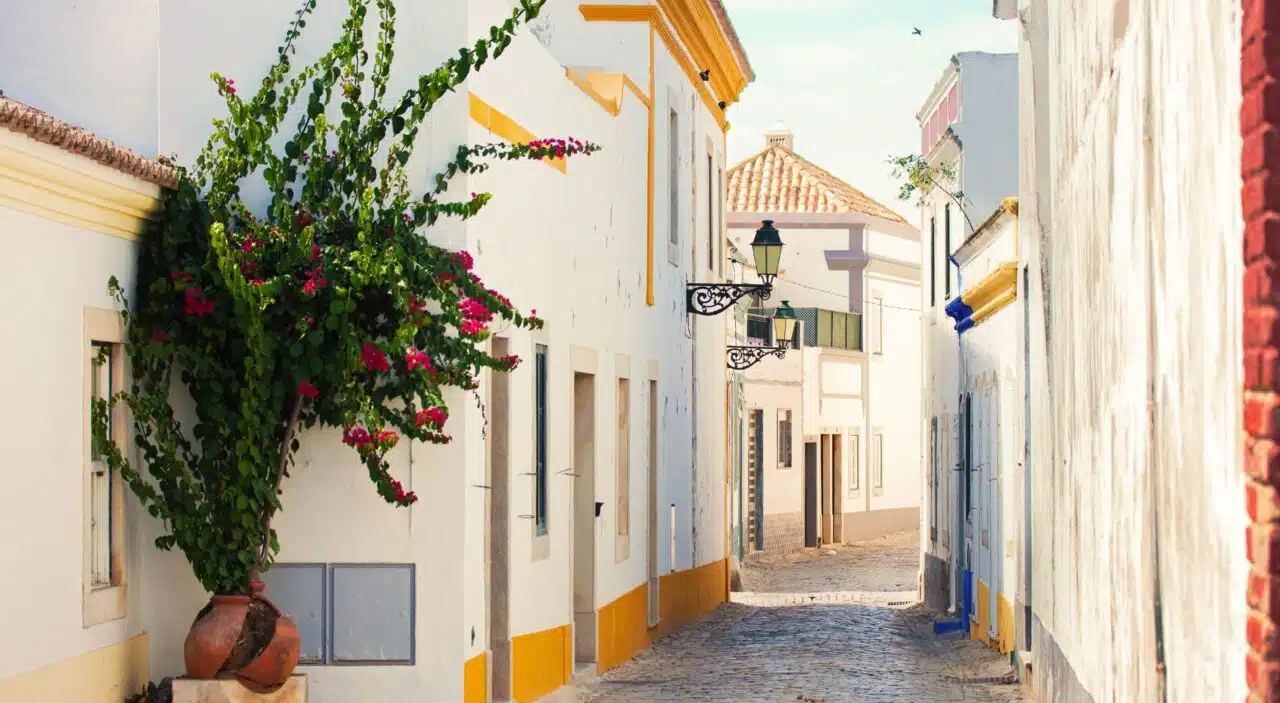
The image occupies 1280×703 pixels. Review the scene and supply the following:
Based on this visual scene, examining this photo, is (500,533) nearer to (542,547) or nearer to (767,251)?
(542,547)

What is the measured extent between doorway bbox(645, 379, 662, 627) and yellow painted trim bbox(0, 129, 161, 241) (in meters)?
9.18

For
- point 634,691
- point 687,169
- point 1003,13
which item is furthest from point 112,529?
point 687,169

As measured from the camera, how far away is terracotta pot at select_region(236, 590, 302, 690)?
32.5ft

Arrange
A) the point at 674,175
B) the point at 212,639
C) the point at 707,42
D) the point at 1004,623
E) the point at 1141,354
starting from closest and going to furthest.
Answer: the point at 1141,354 → the point at 212,639 → the point at 1004,623 → the point at 674,175 → the point at 707,42

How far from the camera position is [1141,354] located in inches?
265

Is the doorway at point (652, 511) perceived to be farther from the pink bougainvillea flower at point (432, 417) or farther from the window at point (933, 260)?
the pink bougainvillea flower at point (432, 417)

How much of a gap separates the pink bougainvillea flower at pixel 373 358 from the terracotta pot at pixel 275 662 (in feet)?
4.39

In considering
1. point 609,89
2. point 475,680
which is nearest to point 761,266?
point 609,89

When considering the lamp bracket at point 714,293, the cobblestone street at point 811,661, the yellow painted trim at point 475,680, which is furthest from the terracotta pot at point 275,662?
the lamp bracket at point 714,293

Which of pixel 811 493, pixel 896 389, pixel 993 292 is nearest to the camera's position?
pixel 993 292

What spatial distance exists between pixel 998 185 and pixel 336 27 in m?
14.1

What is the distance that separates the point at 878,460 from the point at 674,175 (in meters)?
26.1

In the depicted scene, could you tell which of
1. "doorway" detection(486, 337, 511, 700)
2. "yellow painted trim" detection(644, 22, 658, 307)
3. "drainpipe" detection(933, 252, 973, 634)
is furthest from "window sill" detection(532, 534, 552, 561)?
"drainpipe" detection(933, 252, 973, 634)

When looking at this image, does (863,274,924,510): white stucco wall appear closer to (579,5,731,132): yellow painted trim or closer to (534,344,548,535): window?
(579,5,731,132): yellow painted trim
